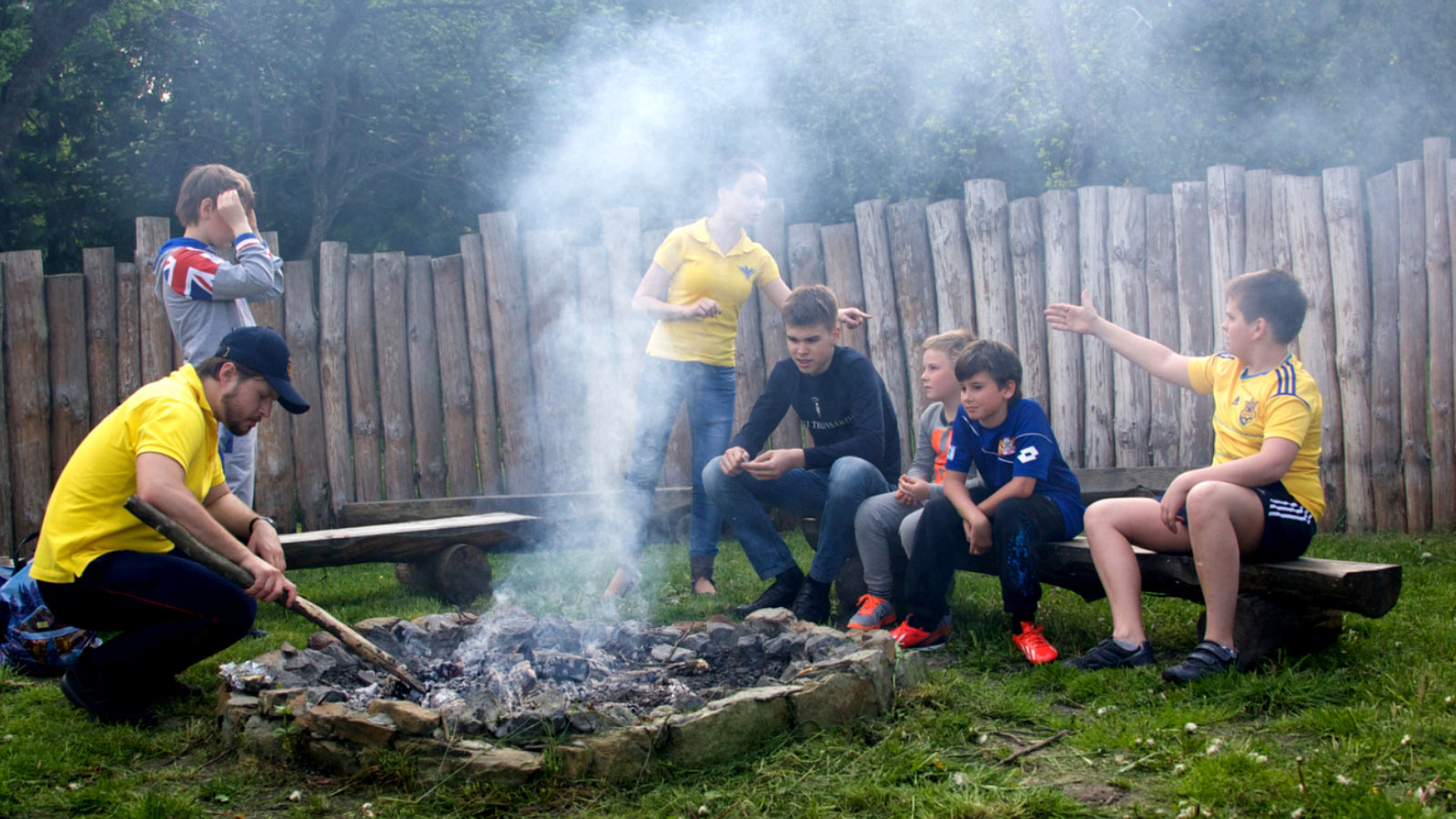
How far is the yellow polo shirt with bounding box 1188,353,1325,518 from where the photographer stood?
3.38 metres

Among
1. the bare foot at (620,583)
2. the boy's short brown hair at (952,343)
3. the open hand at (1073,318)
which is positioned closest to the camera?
the open hand at (1073,318)

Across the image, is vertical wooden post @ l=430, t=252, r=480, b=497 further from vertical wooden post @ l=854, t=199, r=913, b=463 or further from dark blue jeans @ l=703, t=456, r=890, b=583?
vertical wooden post @ l=854, t=199, r=913, b=463

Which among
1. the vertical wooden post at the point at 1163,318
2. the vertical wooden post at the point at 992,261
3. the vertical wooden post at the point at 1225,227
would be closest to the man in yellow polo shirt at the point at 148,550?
the vertical wooden post at the point at 992,261

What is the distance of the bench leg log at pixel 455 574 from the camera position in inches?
203

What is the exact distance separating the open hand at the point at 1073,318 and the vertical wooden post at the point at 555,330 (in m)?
3.08

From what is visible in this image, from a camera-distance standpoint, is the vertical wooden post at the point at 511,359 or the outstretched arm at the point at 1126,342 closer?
the outstretched arm at the point at 1126,342

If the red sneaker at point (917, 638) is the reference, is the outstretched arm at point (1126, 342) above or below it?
above

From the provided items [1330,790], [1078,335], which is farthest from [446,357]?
[1330,790]

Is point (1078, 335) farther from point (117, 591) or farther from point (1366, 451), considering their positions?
point (117, 591)

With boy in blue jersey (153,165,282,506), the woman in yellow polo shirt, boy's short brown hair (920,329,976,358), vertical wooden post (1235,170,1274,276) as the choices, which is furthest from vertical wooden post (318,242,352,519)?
vertical wooden post (1235,170,1274,276)

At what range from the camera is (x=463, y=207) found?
51.6 ft

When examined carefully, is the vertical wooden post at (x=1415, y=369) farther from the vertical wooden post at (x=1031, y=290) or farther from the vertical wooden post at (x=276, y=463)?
the vertical wooden post at (x=276, y=463)

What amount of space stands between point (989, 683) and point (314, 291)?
4797 mm

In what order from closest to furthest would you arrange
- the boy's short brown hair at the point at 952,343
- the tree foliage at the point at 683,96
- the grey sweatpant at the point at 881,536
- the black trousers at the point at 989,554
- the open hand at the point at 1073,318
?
the black trousers at the point at 989,554, the open hand at the point at 1073,318, the grey sweatpant at the point at 881,536, the boy's short brown hair at the point at 952,343, the tree foliage at the point at 683,96
